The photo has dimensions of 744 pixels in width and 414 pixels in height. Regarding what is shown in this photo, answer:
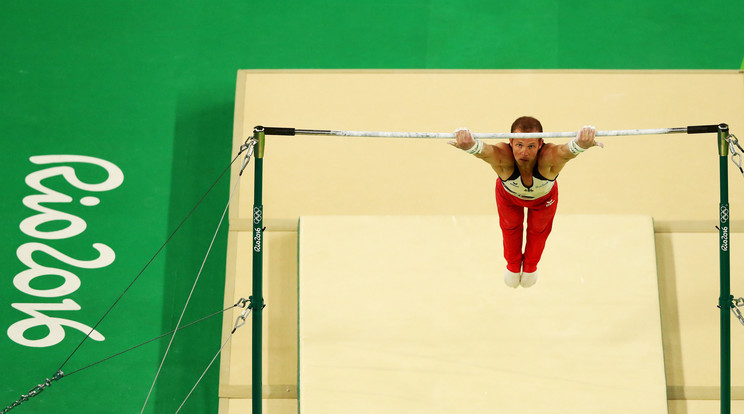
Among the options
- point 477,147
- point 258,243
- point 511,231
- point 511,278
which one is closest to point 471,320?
point 511,278

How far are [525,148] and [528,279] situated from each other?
4.23 ft

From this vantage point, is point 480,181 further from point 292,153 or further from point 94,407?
point 94,407

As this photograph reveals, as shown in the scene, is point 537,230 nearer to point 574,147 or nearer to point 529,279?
point 529,279

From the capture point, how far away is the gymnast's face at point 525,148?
4031 mm

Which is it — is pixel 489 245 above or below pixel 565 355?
above

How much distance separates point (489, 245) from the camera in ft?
17.5

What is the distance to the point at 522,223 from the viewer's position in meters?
4.80

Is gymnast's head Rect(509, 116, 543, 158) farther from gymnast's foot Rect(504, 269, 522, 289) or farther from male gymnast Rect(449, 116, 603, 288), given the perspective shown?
gymnast's foot Rect(504, 269, 522, 289)

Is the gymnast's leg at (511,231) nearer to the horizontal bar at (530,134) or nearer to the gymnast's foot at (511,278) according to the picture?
the gymnast's foot at (511,278)

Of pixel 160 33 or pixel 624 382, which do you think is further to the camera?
pixel 160 33

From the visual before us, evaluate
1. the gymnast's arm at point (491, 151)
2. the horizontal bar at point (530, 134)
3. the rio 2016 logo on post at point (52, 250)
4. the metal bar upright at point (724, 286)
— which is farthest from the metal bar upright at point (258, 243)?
the metal bar upright at point (724, 286)

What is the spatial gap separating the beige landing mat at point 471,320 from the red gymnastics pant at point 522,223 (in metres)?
0.30

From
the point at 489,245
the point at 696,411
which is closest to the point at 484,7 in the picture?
the point at 489,245

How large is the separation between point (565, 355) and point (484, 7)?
3.10m
